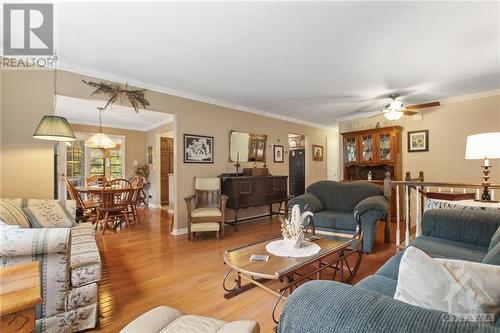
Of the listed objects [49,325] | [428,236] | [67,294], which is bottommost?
[49,325]

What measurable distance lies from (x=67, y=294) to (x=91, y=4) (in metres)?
2.14

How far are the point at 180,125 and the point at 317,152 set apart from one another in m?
4.25

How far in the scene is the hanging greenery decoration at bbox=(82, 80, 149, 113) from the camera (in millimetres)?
3246

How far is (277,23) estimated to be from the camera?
212 cm

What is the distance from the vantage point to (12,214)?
2.08 metres

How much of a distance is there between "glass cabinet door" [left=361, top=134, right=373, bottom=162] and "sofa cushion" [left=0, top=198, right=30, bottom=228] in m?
5.68

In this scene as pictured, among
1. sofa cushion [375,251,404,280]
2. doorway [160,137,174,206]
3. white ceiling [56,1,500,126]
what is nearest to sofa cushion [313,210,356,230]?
sofa cushion [375,251,404,280]

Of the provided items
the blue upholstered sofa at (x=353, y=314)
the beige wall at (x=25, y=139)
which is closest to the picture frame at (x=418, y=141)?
the blue upholstered sofa at (x=353, y=314)

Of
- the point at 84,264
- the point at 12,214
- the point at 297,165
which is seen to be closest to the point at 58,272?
the point at 84,264

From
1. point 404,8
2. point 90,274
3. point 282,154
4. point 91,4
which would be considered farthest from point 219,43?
point 282,154

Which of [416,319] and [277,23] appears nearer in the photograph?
[416,319]

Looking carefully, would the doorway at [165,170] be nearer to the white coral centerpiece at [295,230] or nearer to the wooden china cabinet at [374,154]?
the wooden china cabinet at [374,154]

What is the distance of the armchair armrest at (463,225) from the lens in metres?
1.92

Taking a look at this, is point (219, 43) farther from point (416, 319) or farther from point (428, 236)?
point (428, 236)
